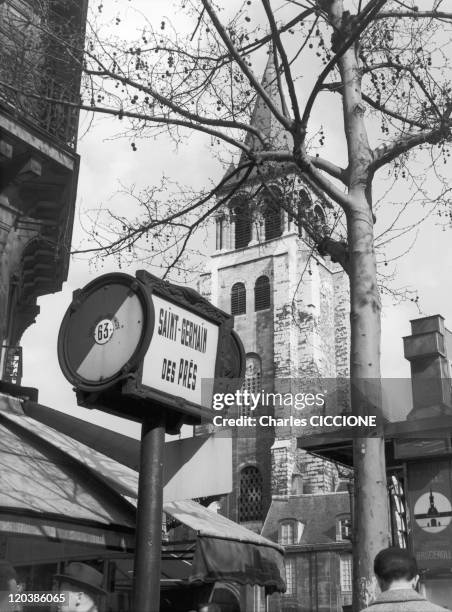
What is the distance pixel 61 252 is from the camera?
1048cm

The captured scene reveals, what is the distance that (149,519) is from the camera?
2480mm

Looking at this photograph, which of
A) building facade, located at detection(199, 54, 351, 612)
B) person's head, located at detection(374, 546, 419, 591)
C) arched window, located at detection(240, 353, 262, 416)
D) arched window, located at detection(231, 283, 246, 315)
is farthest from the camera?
arched window, located at detection(231, 283, 246, 315)

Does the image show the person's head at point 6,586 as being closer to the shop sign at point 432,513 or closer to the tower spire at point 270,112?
the tower spire at point 270,112

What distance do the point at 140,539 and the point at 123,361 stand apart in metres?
0.58

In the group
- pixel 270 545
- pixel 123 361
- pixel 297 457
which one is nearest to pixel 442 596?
pixel 270 545

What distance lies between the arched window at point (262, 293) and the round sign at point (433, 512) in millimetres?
47772

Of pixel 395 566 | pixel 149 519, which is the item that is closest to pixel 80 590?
pixel 149 519

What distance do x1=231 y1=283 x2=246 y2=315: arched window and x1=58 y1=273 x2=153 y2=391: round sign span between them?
54503 millimetres

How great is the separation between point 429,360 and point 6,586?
12.2m

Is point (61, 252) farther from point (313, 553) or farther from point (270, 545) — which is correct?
point (313, 553)

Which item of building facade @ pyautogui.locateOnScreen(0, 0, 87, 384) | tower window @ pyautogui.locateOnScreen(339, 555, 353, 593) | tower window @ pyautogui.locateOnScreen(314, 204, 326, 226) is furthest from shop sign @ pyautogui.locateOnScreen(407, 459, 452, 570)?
tower window @ pyautogui.locateOnScreen(339, 555, 353, 593)

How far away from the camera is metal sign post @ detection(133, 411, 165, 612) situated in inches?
93.1

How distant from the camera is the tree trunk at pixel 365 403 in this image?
15.7ft

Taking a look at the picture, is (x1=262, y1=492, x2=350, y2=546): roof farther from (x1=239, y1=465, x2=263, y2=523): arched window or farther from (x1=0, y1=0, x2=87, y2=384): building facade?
(x1=0, y1=0, x2=87, y2=384): building facade
